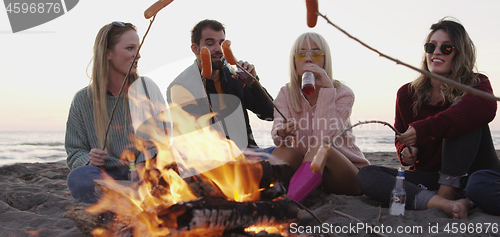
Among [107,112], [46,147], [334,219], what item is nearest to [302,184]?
[334,219]

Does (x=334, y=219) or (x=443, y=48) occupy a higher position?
(x=443, y=48)

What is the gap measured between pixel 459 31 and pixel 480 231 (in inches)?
61.0

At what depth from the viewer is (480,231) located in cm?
189

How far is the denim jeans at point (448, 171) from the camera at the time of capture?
2.37 m

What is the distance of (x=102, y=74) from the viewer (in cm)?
272

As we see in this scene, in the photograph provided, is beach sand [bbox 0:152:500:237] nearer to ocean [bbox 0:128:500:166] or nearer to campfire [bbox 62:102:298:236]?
campfire [bbox 62:102:298:236]

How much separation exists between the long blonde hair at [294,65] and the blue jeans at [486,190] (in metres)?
1.32

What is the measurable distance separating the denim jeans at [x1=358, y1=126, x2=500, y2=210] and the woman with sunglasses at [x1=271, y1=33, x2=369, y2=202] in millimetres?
223

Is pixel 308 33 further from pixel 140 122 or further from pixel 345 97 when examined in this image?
pixel 140 122

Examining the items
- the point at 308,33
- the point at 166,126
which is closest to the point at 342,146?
the point at 308,33

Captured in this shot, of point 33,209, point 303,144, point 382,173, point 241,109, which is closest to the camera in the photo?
point 382,173

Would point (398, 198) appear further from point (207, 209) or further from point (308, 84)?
point (207, 209)

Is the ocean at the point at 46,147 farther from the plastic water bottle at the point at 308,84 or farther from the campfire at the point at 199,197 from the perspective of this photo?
the campfire at the point at 199,197

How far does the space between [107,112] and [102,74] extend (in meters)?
0.33
